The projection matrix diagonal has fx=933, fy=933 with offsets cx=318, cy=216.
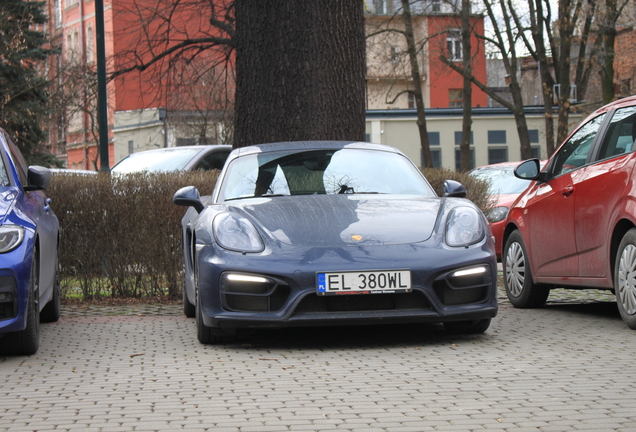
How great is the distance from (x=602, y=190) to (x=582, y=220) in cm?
40

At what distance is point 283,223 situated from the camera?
238 inches

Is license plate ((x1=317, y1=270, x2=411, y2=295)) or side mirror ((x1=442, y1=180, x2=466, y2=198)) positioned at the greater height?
side mirror ((x1=442, y1=180, x2=466, y2=198))

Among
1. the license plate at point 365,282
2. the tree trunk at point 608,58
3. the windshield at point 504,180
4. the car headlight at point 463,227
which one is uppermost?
the tree trunk at point 608,58

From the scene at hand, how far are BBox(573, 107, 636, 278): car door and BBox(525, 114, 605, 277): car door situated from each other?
0.12 m

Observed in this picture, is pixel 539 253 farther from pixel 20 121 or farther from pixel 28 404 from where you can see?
pixel 20 121

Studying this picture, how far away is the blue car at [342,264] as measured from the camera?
18.7 feet

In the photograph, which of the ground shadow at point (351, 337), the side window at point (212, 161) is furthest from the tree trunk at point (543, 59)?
the ground shadow at point (351, 337)

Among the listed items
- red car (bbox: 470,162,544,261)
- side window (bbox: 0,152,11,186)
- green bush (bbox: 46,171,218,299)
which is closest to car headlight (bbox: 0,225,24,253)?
side window (bbox: 0,152,11,186)

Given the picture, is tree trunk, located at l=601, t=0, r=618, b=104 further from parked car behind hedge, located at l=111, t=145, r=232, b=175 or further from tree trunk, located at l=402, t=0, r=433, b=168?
parked car behind hedge, located at l=111, t=145, r=232, b=175

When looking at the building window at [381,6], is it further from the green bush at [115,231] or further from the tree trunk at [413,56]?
the green bush at [115,231]

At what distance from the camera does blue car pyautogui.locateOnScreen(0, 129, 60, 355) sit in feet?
18.2

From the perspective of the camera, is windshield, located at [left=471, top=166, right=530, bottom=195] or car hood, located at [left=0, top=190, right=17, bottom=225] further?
windshield, located at [left=471, top=166, right=530, bottom=195]

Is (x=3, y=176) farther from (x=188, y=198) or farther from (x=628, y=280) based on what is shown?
(x=628, y=280)

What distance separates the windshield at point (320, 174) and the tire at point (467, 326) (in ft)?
3.53
